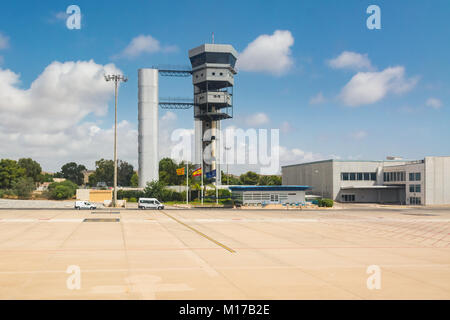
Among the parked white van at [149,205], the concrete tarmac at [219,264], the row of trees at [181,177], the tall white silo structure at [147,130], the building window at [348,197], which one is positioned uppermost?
the tall white silo structure at [147,130]

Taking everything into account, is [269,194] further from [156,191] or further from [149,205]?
[156,191]

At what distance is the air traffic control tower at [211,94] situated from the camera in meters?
108

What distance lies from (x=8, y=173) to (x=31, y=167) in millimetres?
44374

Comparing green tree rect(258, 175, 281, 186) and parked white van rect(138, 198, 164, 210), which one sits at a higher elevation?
green tree rect(258, 175, 281, 186)

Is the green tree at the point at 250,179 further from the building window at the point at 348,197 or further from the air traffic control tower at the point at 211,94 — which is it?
the building window at the point at 348,197

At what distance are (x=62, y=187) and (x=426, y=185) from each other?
86.1 metres

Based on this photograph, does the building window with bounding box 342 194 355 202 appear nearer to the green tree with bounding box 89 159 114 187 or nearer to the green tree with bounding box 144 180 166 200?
the green tree with bounding box 144 180 166 200

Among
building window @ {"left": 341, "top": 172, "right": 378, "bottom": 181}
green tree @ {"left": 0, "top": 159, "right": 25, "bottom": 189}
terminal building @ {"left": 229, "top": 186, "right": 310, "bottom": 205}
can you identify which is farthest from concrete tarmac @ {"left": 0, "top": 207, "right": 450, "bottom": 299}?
green tree @ {"left": 0, "top": 159, "right": 25, "bottom": 189}

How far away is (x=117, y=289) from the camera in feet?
44.0

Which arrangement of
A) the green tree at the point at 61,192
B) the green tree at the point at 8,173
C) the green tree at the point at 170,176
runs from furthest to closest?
the green tree at the point at 170,176 < the green tree at the point at 8,173 < the green tree at the point at 61,192

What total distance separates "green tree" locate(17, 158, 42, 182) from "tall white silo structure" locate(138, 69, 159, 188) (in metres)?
81.2

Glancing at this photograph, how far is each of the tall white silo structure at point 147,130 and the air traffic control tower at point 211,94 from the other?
45.4 ft

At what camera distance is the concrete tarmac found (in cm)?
1333

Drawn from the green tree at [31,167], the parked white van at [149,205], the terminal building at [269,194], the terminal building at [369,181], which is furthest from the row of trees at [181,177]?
the green tree at [31,167]
